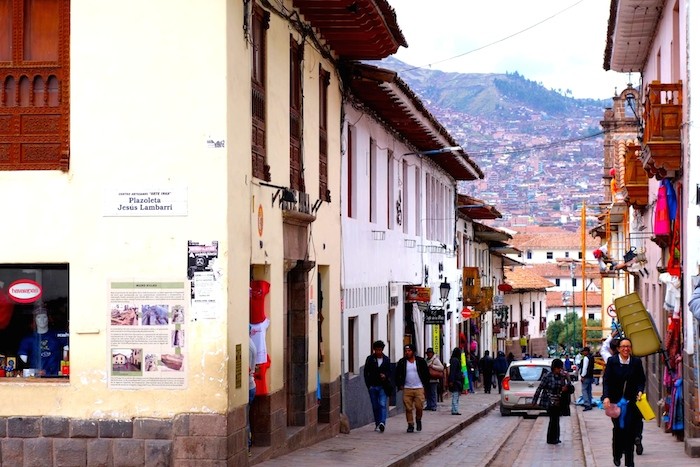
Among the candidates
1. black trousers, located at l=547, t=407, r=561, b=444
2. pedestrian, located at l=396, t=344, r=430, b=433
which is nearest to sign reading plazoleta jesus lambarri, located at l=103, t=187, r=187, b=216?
black trousers, located at l=547, t=407, r=561, b=444

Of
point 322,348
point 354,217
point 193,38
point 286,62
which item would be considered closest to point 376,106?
point 354,217

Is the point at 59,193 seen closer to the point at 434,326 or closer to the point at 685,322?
the point at 685,322

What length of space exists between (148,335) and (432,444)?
9.57 m

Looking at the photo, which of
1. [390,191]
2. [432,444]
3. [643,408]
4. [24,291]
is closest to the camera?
[24,291]

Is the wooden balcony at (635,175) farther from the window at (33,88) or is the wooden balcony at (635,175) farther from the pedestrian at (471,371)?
the pedestrian at (471,371)

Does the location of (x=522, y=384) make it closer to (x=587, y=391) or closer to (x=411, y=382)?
(x=587, y=391)

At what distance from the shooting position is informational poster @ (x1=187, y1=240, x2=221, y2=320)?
14.1 meters

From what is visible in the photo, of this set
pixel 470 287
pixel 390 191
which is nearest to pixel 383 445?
pixel 390 191

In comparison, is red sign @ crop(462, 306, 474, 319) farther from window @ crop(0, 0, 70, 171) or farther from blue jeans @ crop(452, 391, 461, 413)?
window @ crop(0, 0, 70, 171)

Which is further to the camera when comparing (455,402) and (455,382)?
(455,382)

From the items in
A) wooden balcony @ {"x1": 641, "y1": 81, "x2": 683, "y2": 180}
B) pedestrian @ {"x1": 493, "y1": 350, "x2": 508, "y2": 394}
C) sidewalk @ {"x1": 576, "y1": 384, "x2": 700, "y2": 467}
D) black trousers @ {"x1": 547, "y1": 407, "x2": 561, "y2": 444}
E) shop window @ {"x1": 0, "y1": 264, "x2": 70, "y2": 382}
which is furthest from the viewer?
pedestrian @ {"x1": 493, "y1": 350, "x2": 508, "y2": 394}

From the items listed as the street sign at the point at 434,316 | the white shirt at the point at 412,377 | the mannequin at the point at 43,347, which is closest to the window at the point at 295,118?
the mannequin at the point at 43,347

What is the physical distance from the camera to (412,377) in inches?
981

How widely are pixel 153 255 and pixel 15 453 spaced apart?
8.70ft
